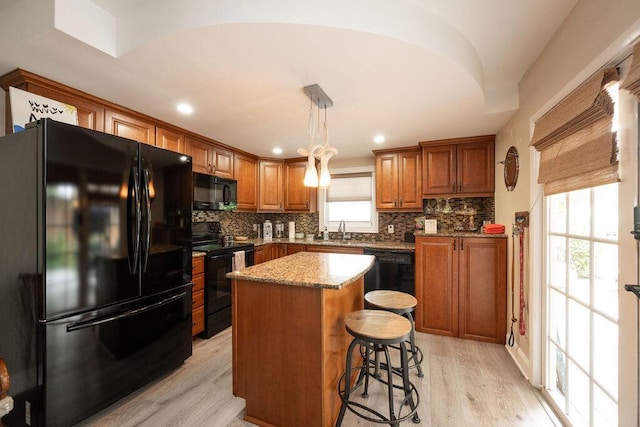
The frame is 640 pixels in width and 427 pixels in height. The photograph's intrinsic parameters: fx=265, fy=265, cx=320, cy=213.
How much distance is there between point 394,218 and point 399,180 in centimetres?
63

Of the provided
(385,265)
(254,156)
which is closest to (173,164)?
(254,156)

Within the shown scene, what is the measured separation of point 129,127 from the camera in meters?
2.43

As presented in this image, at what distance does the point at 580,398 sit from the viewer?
1590 millimetres

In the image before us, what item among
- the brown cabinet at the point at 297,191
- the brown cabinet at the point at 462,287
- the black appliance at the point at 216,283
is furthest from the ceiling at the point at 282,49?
the brown cabinet at the point at 297,191

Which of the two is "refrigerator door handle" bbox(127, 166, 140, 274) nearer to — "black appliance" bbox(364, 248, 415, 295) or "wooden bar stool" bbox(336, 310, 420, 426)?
"wooden bar stool" bbox(336, 310, 420, 426)

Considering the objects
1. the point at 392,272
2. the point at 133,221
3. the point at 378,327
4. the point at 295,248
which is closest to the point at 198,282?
the point at 133,221

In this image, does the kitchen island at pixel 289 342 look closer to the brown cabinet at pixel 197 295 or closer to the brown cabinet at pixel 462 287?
the brown cabinet at pixel 197 295

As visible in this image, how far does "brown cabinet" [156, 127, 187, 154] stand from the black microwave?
323mm

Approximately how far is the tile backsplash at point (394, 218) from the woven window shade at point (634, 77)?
2.37m

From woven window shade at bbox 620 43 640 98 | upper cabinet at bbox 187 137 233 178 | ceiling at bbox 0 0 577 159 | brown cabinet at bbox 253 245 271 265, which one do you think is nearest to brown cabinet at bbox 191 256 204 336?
brown cabinet at bbox 253 245 271 265

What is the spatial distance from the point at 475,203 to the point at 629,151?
8.05 ft

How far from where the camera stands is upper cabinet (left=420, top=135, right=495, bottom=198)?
3.14 metres

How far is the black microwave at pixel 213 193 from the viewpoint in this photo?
9.98 feet

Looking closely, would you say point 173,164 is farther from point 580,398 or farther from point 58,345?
point 580,398
